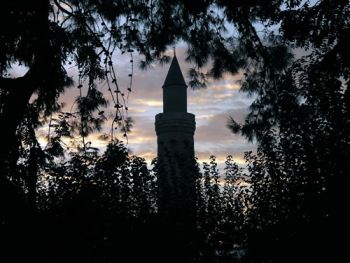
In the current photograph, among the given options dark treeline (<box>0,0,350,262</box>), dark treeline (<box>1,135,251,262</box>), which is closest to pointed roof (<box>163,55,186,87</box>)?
dark treeline (<box>1,135,251,262</box>)

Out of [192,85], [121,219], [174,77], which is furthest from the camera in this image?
[174,77]

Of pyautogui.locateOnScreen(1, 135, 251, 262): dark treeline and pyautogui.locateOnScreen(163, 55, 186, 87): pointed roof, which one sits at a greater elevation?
pyautogui.locateOnScreen(163, 55, 186, 87): pointed roof

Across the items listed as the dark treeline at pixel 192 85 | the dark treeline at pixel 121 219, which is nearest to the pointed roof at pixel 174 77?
the dark treeline at pixel 121 219

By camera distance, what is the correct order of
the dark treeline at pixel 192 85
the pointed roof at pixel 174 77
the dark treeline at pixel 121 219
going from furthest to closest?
1. the pointed roof at pixel 174 77
2. the dark treeline at pixel 121 219
3. the dark treeline at pixel 192 85

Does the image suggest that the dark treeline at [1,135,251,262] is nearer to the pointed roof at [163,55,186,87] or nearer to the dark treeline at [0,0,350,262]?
the dark treeline at [0,0,350,262]

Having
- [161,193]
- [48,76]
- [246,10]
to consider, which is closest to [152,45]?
[246,10]

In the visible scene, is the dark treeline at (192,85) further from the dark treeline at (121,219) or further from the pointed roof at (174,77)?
the pointed roof at (174,77)

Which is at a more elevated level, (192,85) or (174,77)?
(174,77)

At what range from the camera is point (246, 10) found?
26.5 feet

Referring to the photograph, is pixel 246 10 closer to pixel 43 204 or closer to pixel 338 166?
pixel 338 166

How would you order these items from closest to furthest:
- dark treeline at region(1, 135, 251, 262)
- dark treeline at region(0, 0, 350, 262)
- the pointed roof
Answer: dark treeline at region(0, 0, 350, 262) → dark treeline at region(1, 135, 251, 262) → the pointed roof

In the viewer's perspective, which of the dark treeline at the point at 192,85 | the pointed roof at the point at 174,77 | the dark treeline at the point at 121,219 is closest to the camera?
the dark treeline at the point at 192,85

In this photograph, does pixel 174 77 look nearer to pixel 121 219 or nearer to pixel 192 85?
pixel 121 219

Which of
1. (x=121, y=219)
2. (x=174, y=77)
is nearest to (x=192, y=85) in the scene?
(x=121, y=219)
